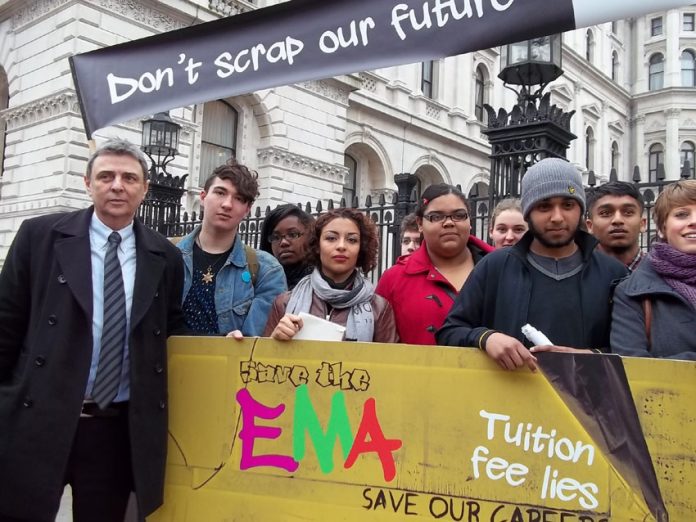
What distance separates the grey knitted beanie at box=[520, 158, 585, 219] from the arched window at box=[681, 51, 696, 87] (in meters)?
50.7

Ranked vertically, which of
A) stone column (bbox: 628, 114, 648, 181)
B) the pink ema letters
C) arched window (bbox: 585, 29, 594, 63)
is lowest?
the pink ema letters

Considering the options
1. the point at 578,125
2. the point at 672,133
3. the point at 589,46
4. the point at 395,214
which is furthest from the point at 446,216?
the point at 672,133

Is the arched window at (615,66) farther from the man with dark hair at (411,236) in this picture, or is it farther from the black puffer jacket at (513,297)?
the black puffer jacket at (513,297)

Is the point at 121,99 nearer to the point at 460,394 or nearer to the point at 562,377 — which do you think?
the point at 460,394

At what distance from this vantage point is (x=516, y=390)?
2445 millimetres

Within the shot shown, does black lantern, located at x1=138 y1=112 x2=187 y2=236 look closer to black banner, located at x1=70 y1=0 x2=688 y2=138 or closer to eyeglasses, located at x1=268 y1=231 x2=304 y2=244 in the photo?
eyeglasses, located at x1=268 y1=231 x2=304 y2=244

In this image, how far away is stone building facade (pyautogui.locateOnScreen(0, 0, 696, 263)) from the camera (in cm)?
1540

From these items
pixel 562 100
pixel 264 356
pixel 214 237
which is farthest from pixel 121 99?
pixel 562 100

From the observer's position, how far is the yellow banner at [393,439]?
2.27m

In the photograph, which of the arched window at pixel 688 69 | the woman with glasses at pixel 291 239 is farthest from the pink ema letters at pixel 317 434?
the arched window at pixel 688 69

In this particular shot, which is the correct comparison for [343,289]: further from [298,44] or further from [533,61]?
[533,61]

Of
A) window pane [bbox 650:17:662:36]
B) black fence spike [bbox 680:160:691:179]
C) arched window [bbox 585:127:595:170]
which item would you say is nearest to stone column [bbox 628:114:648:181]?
window pane [bbox 650:17:662:36]

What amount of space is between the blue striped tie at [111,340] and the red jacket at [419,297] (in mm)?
1366

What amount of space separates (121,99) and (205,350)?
4.50 ft
